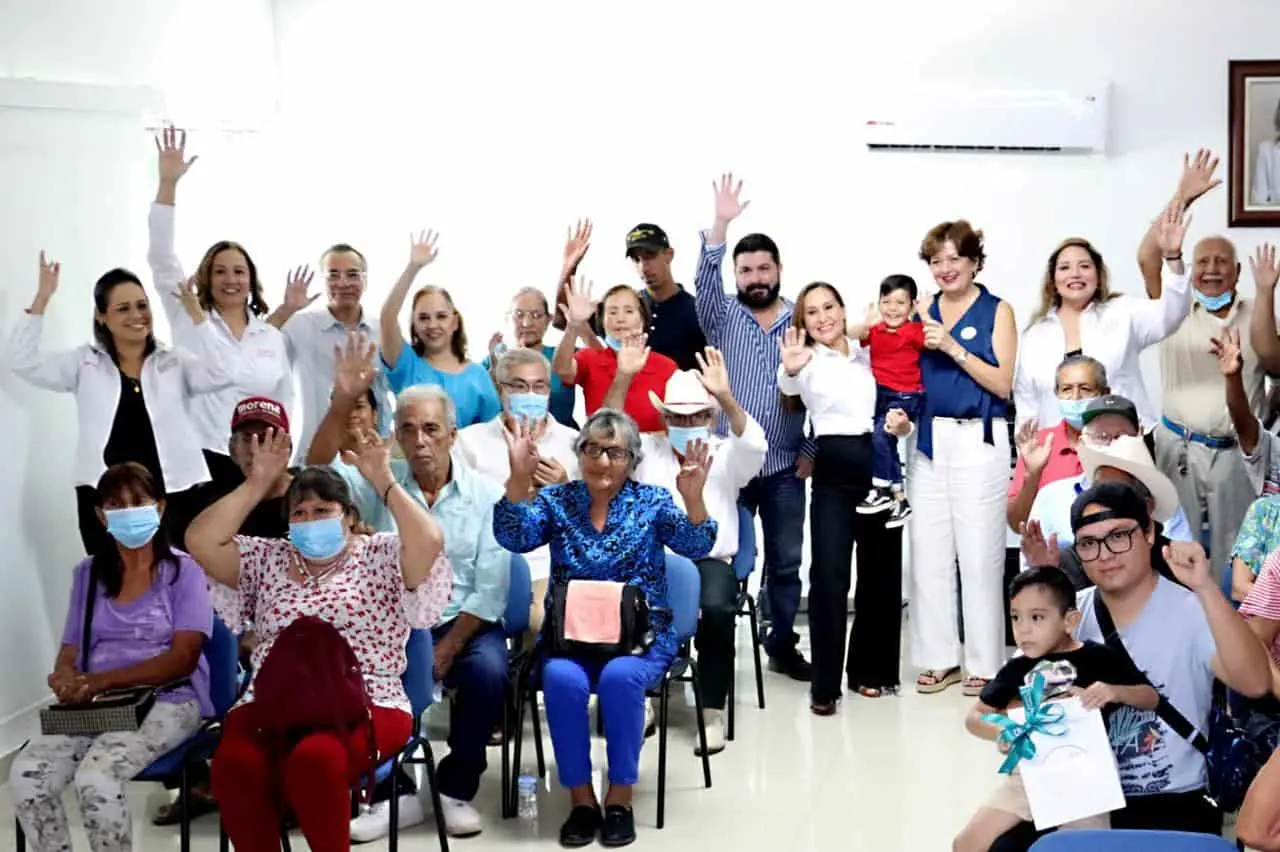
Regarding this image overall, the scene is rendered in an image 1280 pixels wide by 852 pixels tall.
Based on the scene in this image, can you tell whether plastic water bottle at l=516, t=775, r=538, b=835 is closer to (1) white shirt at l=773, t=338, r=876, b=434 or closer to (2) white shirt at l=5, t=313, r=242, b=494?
(2) white shirt at l=5, t=313, r=242, b=494

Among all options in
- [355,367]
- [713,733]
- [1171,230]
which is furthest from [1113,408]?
[355,367]

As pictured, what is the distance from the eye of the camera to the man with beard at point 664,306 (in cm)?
604

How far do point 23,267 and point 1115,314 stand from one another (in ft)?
12.7

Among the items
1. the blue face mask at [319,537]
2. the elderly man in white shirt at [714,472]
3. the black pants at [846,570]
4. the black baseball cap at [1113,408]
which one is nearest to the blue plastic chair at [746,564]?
the elderly man in white shirt at [714,472]

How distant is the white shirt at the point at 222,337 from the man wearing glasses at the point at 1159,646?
326cm

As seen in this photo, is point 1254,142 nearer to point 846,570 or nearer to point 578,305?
point 846,570

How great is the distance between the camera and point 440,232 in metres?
7.37

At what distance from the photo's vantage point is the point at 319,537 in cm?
383

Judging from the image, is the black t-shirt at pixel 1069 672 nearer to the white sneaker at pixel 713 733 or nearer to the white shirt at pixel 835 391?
the white sneaker at pixel 713 733

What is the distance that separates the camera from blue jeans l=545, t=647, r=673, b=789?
4.27m

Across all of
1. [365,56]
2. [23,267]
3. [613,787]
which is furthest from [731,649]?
[365,56]

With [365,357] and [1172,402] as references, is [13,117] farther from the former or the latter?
[1172,402]

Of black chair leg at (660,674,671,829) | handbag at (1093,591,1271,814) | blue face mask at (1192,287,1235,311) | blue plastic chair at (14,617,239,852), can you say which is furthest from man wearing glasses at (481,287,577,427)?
handbag at (1093,591,1271,814)

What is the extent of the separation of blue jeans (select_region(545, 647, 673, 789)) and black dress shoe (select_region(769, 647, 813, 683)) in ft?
5.68
